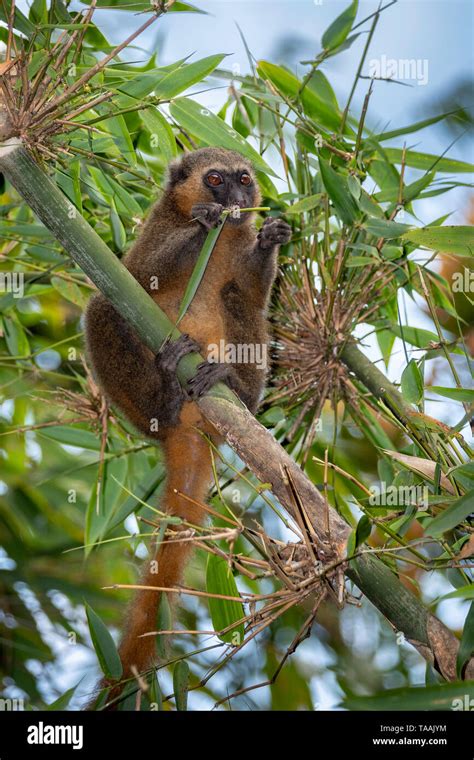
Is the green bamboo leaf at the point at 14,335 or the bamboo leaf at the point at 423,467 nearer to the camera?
the bamboo leaf at the point at 423,467

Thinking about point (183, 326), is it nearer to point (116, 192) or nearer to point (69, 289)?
point (116, 192)

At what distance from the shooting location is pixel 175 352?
367 centimetres

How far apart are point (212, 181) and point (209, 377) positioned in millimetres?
1693

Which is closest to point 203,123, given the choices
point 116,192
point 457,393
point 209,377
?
point 116,192

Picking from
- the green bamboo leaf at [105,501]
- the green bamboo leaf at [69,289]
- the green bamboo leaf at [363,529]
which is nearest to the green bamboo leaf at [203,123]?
the green bamboo leaf at [69,289]

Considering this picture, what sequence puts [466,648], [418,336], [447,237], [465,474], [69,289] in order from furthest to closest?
[69,289] → [418,336] → [447,237] → [465,474] → [466,648]

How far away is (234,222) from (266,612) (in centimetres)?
255

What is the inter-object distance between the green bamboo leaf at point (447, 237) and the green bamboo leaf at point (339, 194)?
562 mm

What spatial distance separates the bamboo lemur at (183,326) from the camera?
4.01 m

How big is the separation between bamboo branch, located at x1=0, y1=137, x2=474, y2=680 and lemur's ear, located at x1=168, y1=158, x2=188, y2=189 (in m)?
1.63

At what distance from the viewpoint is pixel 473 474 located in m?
2.69

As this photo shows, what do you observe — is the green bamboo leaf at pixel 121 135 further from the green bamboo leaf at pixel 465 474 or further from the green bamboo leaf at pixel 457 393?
the green bamboo leaf at pixel 465 474

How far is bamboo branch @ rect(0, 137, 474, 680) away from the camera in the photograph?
274cm
